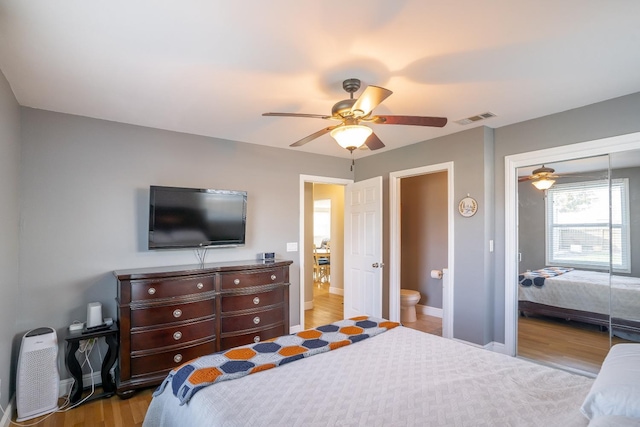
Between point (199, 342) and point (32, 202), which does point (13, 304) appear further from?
point (199, 342)

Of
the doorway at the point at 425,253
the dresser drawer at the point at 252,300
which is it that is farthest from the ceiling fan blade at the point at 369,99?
the dresser drawer at the point at 252,300

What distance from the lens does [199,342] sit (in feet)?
10.0

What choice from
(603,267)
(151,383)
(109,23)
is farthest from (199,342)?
(603,267)

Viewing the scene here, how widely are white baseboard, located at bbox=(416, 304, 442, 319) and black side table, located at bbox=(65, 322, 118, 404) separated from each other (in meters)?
4.31

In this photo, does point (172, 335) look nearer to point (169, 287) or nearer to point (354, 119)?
point (169, 287)

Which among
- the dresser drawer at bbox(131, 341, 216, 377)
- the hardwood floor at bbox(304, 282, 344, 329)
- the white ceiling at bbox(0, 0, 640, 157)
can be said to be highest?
the white ceiling at bbox(0, 0, 640, 157)

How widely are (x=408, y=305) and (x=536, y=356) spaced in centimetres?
182

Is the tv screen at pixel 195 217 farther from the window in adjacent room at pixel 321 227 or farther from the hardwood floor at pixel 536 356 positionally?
the window in adjacent room at pixel 321 227

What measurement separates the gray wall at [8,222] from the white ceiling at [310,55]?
0.78 feet

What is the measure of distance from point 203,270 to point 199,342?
2.20 ft

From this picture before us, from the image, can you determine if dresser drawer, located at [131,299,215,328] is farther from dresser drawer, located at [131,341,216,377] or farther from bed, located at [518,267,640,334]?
bed, located at [518,267,640,334]

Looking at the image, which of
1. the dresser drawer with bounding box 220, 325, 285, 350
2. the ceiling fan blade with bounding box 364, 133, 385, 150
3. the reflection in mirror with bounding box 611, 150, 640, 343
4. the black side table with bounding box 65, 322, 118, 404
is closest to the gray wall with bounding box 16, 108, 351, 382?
the black side table with bounding box 65, 322, 118, 404

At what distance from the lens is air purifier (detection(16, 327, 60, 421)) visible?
2.47 meters

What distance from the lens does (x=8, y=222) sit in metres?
2.43
